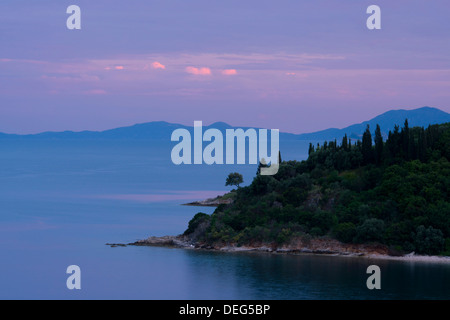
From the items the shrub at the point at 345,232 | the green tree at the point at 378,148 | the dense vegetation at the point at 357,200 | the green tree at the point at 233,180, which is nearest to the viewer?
the dense vegetation at the point at 357,200

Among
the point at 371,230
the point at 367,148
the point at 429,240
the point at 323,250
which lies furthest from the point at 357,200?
the point at 429,240

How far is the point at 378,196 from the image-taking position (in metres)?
69.9

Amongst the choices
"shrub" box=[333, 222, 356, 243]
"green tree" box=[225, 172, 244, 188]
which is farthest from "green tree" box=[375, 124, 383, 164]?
"green tree" box=[225, 172, 244, 188]

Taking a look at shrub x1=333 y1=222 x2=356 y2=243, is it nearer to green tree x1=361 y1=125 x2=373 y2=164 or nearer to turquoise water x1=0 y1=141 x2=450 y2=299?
turquoise water x1=0 y1=141 x2=450 y2=299

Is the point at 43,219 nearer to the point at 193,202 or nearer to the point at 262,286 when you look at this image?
the point at 193,202

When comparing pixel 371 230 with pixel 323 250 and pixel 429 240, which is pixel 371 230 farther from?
pixel 429 240

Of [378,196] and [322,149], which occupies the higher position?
[322,149]

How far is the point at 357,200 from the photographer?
70375 mm

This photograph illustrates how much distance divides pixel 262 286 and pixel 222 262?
8.34 metres

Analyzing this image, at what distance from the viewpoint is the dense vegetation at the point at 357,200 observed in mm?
65125

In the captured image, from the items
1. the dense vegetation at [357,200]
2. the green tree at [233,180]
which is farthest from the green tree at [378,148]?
the green tree at [233,180]

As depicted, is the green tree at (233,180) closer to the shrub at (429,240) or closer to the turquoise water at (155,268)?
the turquoise water at (155,268)
